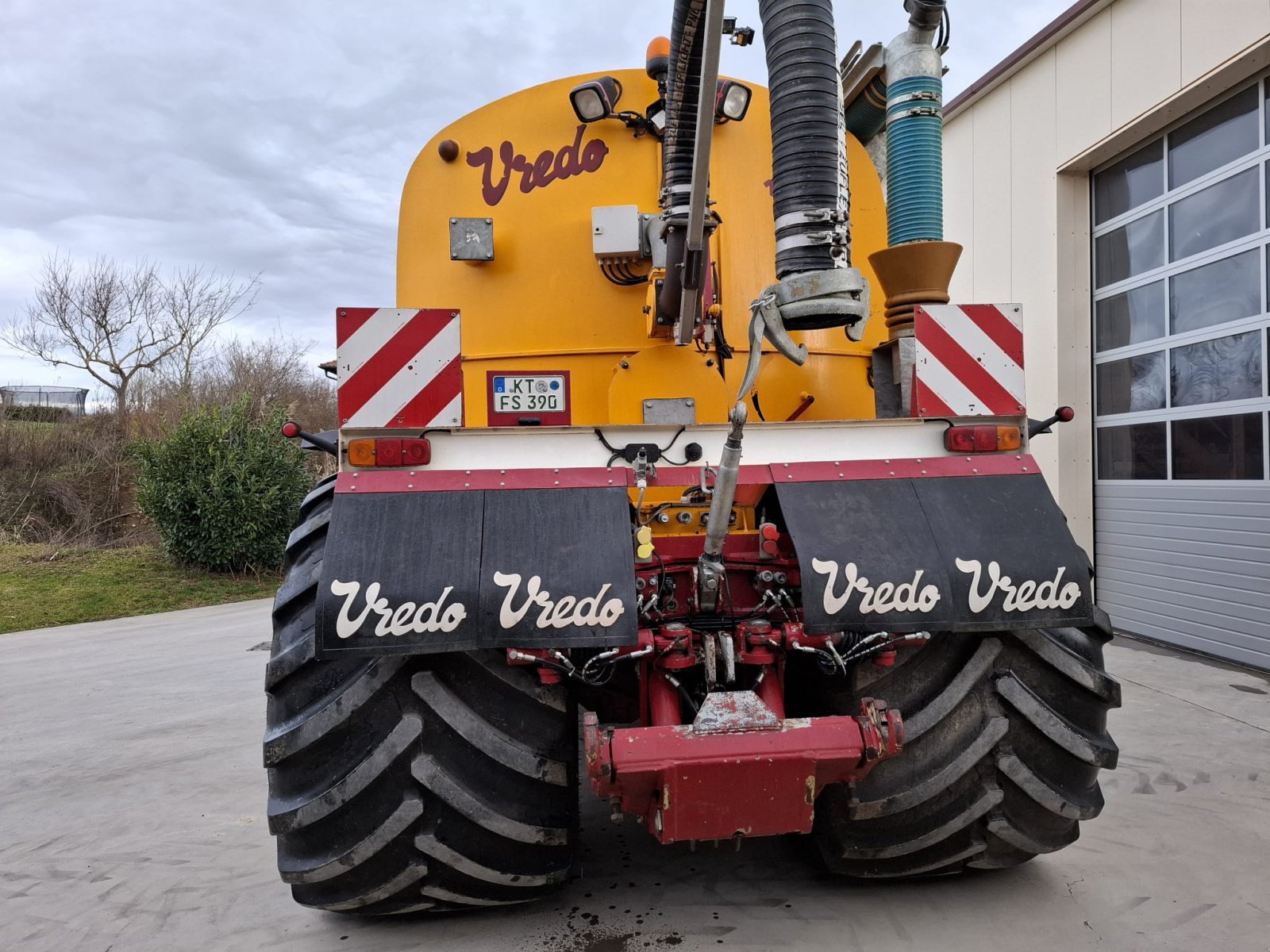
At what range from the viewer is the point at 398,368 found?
8.22ft

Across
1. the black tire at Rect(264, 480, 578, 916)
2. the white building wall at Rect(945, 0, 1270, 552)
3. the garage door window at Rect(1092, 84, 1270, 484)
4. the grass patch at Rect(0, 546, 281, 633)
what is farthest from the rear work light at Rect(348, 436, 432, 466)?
the grass patch at Rect(0, 546, 281, 633)

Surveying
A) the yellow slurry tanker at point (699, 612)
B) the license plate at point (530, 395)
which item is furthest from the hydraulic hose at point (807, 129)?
the license plate at point (530, 395)

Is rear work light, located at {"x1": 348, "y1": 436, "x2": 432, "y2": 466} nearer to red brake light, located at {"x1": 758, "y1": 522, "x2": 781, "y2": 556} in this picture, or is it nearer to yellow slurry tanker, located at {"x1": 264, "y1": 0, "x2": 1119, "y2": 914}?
yellow slurry tanker, located at {"x1": 264, "y1": 0, "x2": 1119, "y2": 914}

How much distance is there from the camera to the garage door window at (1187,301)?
5.89 meters

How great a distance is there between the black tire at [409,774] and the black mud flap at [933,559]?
0.83 metres

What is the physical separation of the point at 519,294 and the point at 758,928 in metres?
2.48

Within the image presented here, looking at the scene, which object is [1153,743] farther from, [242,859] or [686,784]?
[242,859]

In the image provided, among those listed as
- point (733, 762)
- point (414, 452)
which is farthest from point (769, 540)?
point (414, 452)

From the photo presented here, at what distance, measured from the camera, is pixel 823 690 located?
2533 mm

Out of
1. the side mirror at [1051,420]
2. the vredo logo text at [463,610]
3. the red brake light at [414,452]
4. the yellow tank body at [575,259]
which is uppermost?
the yellow tank body at [575,259]

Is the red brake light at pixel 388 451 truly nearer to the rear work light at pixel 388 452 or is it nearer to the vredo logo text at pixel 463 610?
the rear work light at pixel 388 452

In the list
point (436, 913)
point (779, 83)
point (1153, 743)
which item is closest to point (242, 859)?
point (436, 913)

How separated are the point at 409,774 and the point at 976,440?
76.4 inches

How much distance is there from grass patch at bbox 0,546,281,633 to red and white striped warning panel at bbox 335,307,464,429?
29.6 ft
